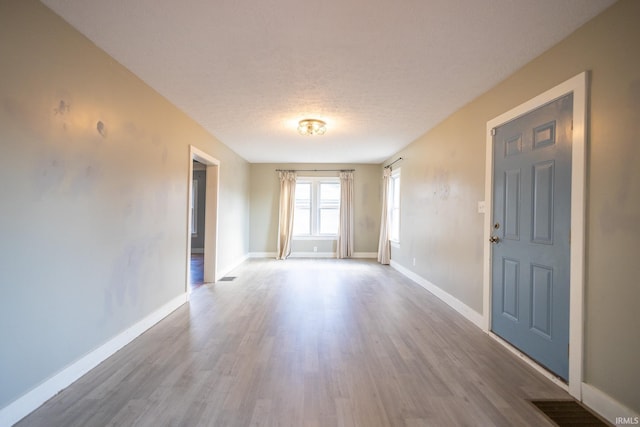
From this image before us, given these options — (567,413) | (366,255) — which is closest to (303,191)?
(366,255)

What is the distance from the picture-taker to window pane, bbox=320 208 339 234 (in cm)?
766

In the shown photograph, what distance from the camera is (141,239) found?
281cm

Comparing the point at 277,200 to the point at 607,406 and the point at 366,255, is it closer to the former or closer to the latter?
the point at 366,255

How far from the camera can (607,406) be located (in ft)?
5.56

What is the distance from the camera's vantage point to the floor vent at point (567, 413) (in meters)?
1.66

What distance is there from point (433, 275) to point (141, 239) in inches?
146

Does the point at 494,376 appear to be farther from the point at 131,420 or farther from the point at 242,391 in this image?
the point at 131,420

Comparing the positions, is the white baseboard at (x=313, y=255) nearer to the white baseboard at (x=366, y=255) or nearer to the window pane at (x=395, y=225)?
the white baseboard at (x=366, y=255)

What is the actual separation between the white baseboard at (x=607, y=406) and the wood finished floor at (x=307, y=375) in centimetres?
17

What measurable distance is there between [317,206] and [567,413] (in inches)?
246

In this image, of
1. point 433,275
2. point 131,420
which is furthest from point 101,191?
point 433,275

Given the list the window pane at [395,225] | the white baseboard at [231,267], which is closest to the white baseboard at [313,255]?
the white baseboard at [231,267]

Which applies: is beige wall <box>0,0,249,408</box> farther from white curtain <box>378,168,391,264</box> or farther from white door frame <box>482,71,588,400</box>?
white curtain <box>378,168,391,264</box>

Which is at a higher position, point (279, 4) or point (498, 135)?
point (279, 4)
